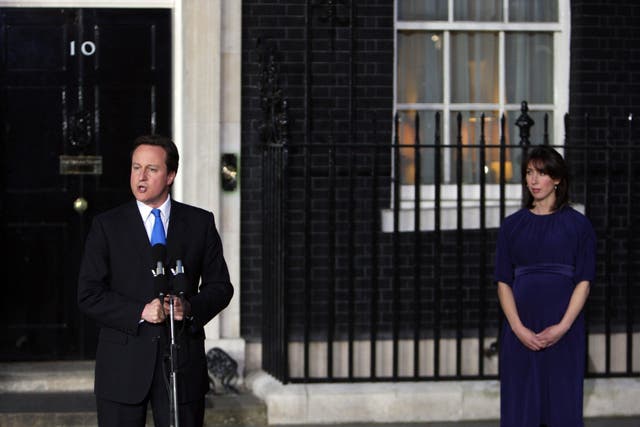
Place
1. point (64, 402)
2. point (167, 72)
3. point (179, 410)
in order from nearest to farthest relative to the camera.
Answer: point (179, 410)
point (64, 402)
point (167, 72)

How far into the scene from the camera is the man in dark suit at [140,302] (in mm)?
5531

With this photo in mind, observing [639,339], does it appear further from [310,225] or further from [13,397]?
[13,397]

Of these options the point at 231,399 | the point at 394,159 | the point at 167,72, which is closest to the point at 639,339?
the point at 394,159

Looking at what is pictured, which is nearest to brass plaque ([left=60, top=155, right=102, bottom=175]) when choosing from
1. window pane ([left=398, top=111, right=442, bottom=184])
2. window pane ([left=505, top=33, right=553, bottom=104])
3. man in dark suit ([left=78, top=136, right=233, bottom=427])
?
window pane ([left=398, top=111, right=442, bottom=184])

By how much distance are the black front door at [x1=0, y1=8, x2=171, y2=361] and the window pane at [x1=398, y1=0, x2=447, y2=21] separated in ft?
5.66

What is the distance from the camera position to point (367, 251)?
9789 mm

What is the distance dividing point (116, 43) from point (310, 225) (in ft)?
5.76

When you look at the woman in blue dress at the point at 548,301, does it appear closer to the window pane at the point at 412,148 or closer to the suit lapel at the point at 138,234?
the suit lapel at the point at 138,234

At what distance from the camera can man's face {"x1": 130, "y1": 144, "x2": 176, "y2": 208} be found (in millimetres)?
5523

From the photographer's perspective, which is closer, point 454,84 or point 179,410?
point 179,410

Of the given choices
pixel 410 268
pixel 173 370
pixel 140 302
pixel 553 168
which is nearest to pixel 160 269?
pixel 173 370

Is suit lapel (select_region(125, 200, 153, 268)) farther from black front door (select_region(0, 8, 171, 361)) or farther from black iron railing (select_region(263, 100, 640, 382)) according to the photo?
black front door (select_region(0, 8, 171, 361))

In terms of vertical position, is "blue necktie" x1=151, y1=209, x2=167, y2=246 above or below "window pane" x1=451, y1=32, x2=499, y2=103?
below

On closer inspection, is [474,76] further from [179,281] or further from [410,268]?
[179,281]
